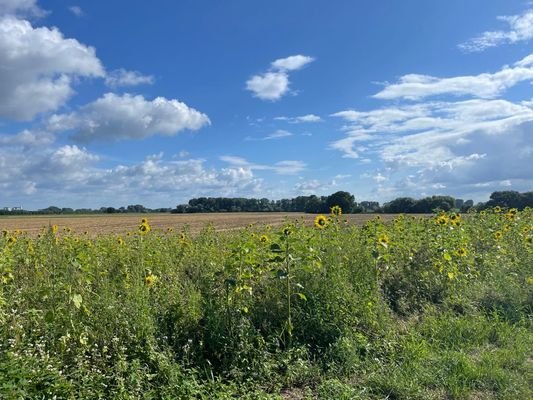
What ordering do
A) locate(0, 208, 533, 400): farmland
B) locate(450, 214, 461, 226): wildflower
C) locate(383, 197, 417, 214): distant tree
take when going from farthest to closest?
locate(383, 197, 417, 214): distant tree < locate(450, 214, 461, 226): wildflower < locate(0, 208, 533, 400): farmland

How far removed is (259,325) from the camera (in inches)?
198

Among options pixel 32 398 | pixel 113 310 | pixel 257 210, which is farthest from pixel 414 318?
pixel 257 210

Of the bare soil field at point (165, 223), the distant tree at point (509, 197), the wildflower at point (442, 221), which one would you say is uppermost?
the distant tree at point (509, 197)

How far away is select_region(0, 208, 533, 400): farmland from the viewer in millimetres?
3939

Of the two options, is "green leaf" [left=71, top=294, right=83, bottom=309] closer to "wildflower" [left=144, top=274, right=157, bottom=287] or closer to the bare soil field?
"wildflower" [left=144, top=274, right=157, bottom=287]

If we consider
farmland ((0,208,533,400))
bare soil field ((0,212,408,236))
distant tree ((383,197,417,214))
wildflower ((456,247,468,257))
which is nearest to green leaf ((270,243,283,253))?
farmland ((0,208,533,400))

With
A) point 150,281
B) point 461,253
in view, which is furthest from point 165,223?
point 150,281

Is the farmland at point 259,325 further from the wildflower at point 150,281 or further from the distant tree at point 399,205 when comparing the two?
the distant tree at point 399,205

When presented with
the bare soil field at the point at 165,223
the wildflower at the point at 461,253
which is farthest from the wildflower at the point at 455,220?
the bare soil field at the point at 165,223

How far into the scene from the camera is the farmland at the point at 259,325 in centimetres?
394

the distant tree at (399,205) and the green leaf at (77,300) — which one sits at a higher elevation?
the distant tree at (399,205)

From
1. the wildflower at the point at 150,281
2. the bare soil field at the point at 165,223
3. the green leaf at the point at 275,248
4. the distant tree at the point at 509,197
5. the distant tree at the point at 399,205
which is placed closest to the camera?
the green leaf at the point at 275,248

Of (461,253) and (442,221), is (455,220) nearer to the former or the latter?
(442,221)

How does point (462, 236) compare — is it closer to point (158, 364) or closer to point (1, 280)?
point (158, 364)
